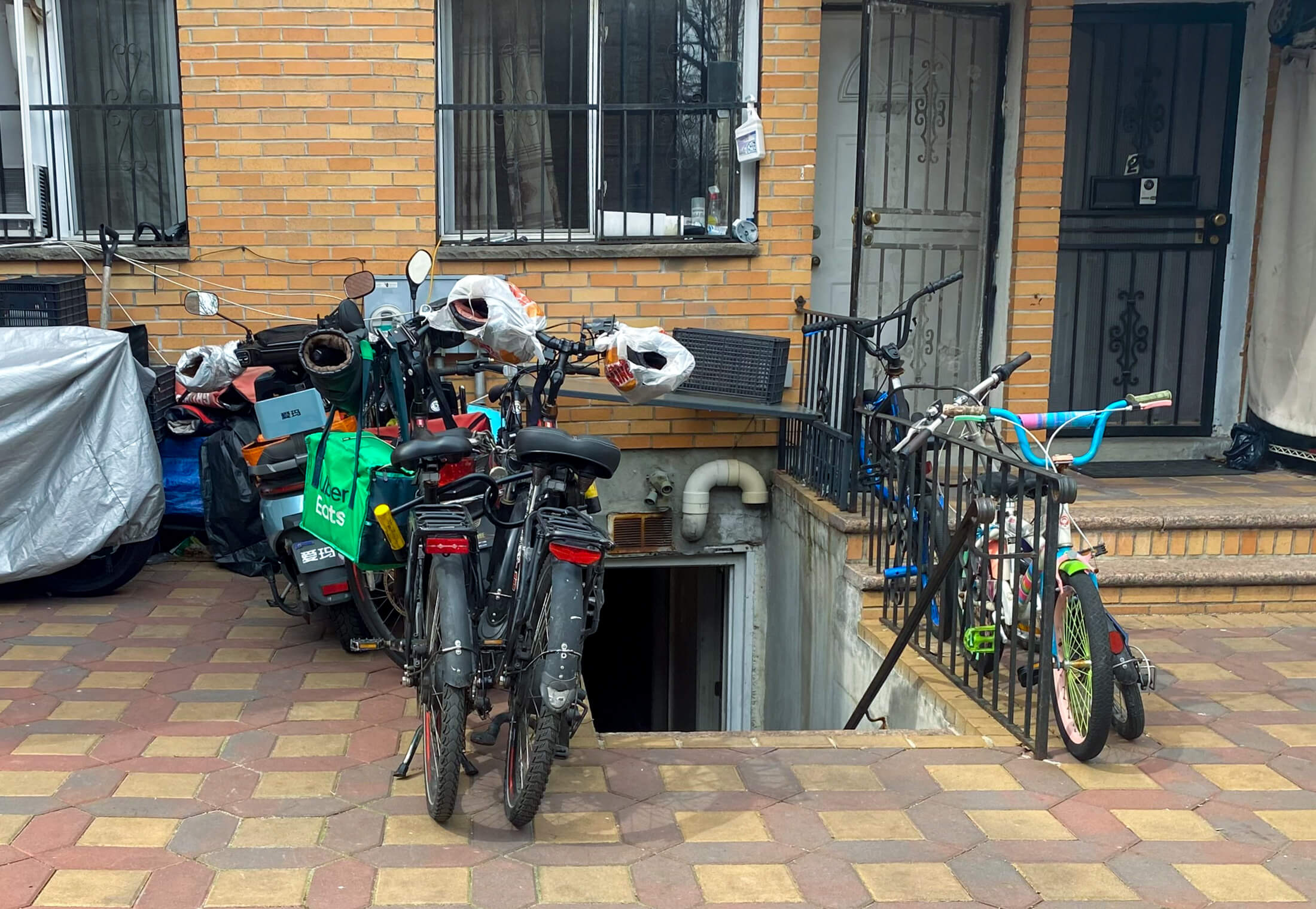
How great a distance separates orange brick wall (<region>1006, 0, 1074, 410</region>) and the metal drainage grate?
2.02 m

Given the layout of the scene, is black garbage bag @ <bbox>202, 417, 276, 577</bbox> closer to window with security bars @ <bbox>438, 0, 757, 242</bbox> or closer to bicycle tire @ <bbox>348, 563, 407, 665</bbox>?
bicycle tire @ <bbox>348, 563, 407, 665</bbox>

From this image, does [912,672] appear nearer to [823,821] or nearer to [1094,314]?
[823,821]

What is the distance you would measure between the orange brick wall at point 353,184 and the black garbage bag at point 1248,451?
277 cm

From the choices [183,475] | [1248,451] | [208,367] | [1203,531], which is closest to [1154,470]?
[1248,451]

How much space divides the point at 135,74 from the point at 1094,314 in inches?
216

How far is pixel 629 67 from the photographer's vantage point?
6523 millimetres

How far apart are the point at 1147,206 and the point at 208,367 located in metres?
5.27

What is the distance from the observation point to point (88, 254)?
638 centimetres

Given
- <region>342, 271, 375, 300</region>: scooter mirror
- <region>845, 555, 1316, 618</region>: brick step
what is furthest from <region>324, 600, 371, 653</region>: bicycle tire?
<region>845, 555, 1316, 618</region>: brick step

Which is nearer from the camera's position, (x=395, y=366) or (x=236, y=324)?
(x=395, y=366)

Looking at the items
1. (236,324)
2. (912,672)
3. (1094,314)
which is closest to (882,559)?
(912,672)

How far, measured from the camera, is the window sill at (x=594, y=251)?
6430 mm

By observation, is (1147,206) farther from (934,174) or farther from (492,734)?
(492,734)

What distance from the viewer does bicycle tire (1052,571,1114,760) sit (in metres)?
3.82
